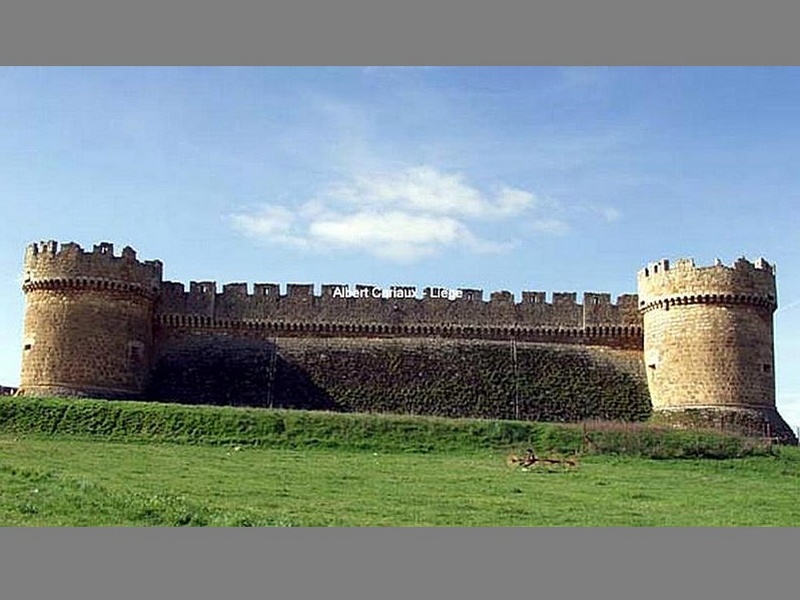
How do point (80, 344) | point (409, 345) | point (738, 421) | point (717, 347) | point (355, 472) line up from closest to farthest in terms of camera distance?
point (355, 472) < point (738, 421) < point (717, 347) < point (80, 344) < point (409, 345)

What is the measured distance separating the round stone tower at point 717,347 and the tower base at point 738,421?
3 cm

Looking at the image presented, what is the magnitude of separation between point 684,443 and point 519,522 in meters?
15.6

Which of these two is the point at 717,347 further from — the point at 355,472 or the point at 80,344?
the point at 80,344

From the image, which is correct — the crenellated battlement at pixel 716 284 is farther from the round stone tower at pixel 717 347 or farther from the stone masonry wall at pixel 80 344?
the stone masonry wall at pixel 80 344

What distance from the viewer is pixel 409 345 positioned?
39.8m

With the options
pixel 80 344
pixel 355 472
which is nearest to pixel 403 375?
pixel 80 344

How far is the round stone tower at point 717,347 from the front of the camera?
Answer: 35.9 m

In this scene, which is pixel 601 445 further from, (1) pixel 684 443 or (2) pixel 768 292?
(2) pixel 768 292

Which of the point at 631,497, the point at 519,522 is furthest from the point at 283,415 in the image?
the point at 519,522

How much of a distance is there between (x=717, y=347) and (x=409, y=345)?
10652mm

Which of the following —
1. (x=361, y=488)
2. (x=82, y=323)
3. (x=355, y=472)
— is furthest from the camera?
(x=82, y=323)

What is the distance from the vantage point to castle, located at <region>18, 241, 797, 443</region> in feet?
120

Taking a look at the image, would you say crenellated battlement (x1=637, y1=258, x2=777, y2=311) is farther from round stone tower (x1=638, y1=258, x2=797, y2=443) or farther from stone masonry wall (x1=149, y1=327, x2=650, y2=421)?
stone masonry wall (x1=149, y1=327, x2=650, y2=421)

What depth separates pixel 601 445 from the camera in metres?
30.6
